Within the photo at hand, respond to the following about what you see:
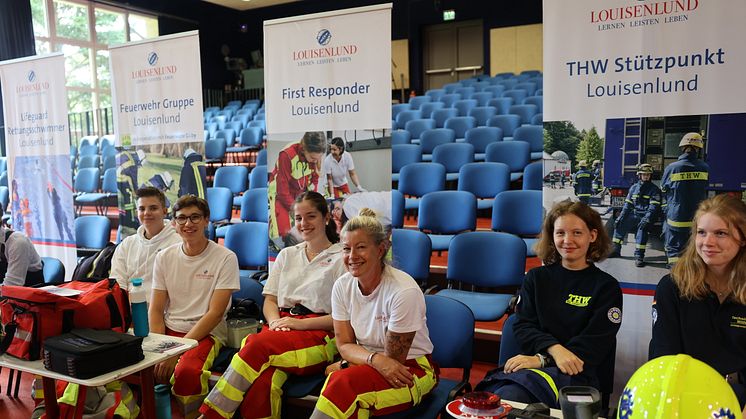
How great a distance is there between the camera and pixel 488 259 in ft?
11.7

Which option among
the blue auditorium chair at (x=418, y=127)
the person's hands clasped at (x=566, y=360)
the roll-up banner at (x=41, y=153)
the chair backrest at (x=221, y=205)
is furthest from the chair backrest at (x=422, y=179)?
the person's hands clasped at (x=566, y=360)

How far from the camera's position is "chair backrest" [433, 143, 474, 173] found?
6355 mm

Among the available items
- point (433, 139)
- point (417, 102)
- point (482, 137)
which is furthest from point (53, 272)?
point (417, 102)

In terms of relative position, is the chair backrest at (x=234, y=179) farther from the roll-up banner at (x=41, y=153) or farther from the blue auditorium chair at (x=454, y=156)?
the blue auditorium chair at (x=454, y=156)

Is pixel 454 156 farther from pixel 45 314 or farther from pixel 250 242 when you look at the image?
pixel 45 314

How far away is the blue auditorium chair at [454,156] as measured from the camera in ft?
20.9

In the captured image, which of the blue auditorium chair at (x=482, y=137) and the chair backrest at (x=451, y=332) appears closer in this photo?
the chair backrest at (x=451, y=332)

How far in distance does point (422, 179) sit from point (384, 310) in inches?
131

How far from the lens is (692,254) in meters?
2.16

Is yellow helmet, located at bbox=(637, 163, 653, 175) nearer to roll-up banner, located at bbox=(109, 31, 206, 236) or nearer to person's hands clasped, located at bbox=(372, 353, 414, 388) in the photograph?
person's hands clasped, located at bbox=(372, 353, 414, 388)

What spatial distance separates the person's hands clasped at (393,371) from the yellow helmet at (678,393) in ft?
4.96

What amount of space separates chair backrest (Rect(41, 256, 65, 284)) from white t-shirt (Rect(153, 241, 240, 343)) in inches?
55.2

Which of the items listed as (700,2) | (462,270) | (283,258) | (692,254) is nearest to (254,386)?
(283,258)

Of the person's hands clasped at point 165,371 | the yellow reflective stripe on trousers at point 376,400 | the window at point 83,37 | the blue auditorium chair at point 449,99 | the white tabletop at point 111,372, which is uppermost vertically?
the window at point 83,37
